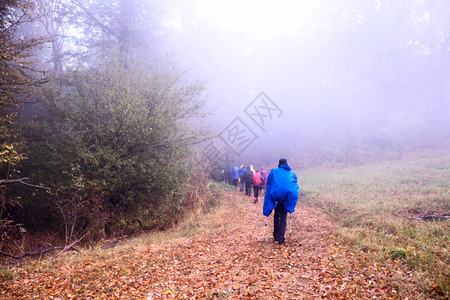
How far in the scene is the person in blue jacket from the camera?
6532mm

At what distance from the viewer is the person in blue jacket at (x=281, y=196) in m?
6.53

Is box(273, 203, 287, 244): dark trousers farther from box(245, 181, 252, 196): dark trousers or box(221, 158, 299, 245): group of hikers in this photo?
box(245, 181, 252, 196): dark trousers

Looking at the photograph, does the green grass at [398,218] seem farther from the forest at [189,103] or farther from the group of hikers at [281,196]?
the group of hikers at [281,196]

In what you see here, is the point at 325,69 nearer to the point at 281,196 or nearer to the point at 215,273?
the point at 281,196

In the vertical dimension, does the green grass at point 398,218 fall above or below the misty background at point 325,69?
below

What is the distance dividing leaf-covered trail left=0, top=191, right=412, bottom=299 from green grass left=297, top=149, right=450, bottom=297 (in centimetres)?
50

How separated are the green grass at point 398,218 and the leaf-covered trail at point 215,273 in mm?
500

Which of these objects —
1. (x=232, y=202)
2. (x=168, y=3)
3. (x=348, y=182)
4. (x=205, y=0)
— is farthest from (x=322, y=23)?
(x=232, y=202)

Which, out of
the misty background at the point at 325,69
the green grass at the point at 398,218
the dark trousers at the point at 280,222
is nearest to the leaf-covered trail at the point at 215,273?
the dark trousers at the point at 280,222

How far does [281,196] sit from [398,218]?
422 centimetres

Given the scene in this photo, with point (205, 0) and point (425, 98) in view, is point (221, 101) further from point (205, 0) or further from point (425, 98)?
point (425, 98)

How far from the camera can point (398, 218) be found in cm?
780

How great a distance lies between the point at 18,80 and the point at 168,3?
19180mm

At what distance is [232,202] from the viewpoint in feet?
45.3
